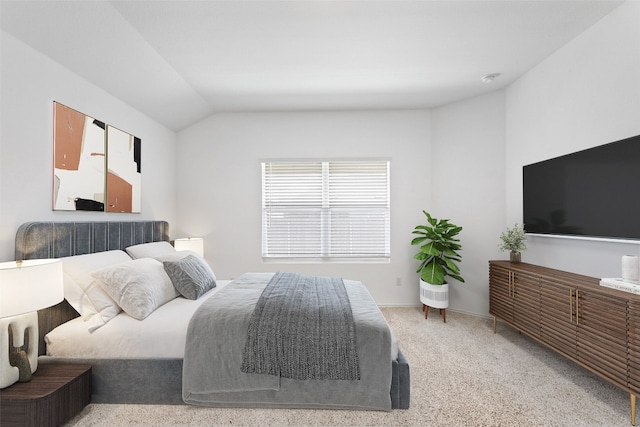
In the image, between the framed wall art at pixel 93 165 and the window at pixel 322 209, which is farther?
the window at pixel 322 209

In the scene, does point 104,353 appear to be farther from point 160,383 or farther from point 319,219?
point 319,219

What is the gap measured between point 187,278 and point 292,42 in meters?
2.21

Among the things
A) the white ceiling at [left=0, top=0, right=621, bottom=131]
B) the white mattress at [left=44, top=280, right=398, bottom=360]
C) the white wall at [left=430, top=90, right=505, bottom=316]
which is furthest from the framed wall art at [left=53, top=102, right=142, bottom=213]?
the white wall at [left=430, top=90, right=505, bottom=316]

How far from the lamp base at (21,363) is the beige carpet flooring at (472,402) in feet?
1.32

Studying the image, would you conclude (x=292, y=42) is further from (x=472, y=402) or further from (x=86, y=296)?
(x=472, y=402)

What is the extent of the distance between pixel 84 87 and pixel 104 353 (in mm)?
2186

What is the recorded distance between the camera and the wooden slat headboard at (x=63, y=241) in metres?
1.91

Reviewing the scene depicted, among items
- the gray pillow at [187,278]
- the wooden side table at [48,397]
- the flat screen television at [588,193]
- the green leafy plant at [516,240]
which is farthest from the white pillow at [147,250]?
the flat screen television at [588,193]

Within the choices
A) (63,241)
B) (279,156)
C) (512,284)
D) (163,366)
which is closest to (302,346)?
(163,366)

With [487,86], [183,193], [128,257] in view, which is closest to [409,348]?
[128,257]

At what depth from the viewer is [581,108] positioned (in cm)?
248

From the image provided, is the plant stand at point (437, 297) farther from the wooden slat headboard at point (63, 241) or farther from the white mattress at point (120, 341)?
the wooden slat headboard at point (63, 241)

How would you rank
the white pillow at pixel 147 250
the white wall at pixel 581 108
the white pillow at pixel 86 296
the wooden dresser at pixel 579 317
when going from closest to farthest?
the wooden dresser at pixel 579 317
the white pillow at pixel 86 296
the white wall at pixel 581 108
the white pillow at pixel 147 250

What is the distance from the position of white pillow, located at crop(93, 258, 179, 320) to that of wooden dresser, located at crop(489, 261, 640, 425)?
3.07 m
